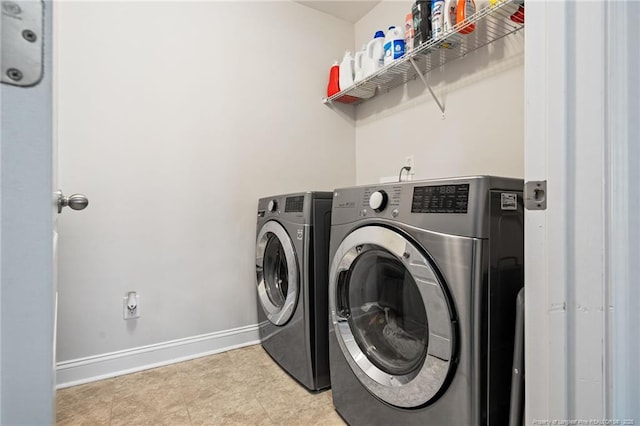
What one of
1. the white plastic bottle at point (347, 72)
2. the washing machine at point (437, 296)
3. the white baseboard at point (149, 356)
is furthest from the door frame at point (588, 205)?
the white baseboard at point (149, 356)

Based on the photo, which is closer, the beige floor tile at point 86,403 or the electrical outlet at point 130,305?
the beige floor tile at point 86,403

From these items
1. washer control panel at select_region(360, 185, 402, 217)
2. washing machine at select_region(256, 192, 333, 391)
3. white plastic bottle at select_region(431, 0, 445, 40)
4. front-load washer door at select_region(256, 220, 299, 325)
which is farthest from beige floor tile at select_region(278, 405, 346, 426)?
white plastic bottle at select_region(431, 0, 445, 40)

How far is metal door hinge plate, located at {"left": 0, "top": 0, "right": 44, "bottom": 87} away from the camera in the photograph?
299mm

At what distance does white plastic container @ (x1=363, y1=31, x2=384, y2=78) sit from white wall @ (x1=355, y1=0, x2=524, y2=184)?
0.24 m

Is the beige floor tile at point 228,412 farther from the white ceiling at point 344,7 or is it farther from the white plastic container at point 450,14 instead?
the white ceiling at point 344,7

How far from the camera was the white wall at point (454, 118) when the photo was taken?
1.51 metres

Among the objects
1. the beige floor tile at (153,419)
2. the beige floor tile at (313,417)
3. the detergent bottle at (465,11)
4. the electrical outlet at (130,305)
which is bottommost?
the beige floor tile at (153,419)

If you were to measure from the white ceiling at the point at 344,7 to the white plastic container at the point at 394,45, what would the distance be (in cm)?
59

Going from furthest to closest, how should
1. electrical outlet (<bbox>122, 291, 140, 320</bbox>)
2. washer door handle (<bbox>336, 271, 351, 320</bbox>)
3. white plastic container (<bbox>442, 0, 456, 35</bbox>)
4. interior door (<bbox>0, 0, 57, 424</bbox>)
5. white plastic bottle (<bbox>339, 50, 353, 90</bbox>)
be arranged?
white plastic bottle (<bbox>339, 50, 353, 90</bbox>), electrical outlet (<bbox>122, 291, 140, 320</bbox>), white plastic container (<bbox>442, 0, 456, 35</bbox>), washer door handle (<bbox>336, 271, 351, 320</bbox>), interior door (<bbox>0, 0, 57, 424</bbox>)

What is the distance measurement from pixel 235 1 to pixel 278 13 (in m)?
→ 0.30

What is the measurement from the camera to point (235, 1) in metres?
Result: 2.08

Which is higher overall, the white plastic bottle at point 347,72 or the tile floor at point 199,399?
the white plastic bottle at point 347,72

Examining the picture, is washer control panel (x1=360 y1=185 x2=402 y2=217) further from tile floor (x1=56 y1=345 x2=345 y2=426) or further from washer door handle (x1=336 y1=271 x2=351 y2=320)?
tile floor (x1=56 y1=345 x2=345 y2=426)

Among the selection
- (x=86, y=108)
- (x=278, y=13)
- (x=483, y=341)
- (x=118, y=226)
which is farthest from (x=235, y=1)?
(x=483, y=341)
